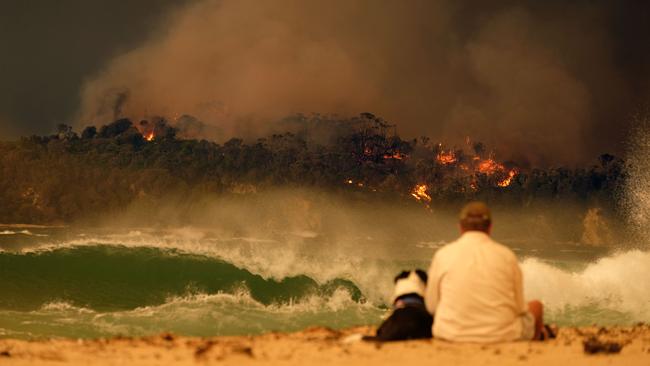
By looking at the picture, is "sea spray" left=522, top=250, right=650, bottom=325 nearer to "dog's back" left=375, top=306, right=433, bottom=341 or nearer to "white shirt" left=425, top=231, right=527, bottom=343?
"dog's back" left=375, top=306, right=433, bottom=341

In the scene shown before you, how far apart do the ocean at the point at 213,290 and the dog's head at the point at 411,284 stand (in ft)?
19.7

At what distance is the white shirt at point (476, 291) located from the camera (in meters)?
6.73

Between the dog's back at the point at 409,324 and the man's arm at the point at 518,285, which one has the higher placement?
the man's arm at the point at 518,285

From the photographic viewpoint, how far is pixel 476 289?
6.71m

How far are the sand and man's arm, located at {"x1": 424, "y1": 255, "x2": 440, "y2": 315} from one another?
0.31m

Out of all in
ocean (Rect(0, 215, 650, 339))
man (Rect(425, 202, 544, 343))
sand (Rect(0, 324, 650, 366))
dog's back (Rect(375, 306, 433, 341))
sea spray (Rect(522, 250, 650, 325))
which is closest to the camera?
sand (Rect(0, 324, 650, 366))

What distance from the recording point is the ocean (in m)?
14.0

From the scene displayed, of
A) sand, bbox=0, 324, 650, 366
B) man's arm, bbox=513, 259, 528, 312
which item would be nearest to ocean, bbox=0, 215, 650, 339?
sand, bbox=0, 324, 650, 366

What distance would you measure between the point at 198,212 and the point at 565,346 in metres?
110

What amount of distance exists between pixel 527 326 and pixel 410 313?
0.97 metres

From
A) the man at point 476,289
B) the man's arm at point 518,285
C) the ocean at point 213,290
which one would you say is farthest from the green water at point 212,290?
the man's arm at point 518,285

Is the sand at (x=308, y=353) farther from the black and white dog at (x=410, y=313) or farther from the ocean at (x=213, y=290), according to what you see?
the ocean at (x=213, y=290)

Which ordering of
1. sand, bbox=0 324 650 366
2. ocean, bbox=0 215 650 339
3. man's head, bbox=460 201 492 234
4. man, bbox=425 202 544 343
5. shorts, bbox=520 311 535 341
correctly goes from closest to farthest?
sand, bbox=0 324 650 366, man, bbox=425 202 544 343, man's head, bbox=460 201 492 234, shorts, bbox=520 311 535 341, ocean, bbox=0 215 650 339

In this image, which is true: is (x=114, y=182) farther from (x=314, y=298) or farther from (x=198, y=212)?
(x=314, y=298)
